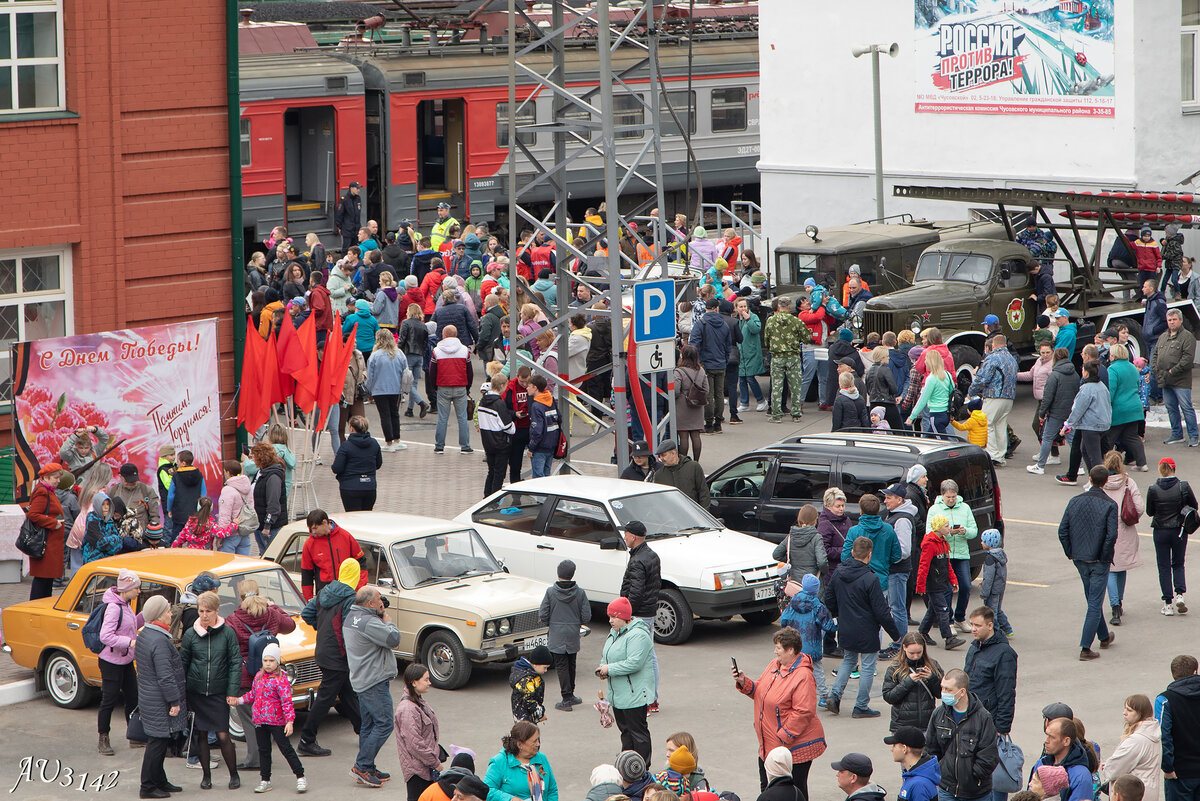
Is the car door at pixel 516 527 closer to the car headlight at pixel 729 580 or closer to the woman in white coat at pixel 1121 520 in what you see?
the car headlight at pixel 729 580

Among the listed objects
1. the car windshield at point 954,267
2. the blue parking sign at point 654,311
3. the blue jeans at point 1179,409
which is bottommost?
the blue jeans at point 1179,409

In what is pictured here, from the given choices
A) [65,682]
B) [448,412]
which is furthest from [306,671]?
[448,412]

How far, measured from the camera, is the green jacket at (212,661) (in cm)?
1101

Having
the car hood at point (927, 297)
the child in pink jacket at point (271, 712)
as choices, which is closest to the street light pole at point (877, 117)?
the car hood at point (927, 297)

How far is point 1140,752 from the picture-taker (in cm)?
901

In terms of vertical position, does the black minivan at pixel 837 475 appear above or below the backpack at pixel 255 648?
above

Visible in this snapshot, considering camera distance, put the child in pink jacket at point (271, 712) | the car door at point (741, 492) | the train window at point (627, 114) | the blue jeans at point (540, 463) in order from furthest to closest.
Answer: the train window at point (627, 114), the blue jeans at point (540, 463), the car door at point (741, 492), the child in pink jacket at point (271, 712)

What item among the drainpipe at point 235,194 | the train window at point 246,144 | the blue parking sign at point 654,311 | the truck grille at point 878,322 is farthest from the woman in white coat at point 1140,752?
the train window at point 246,144

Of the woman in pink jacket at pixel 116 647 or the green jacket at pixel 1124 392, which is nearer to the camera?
the woman in pink jacket at pixel 116 647

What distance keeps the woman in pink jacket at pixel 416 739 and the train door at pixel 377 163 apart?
951 inches

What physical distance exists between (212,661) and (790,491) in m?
6.45

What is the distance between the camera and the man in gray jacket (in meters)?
11.0

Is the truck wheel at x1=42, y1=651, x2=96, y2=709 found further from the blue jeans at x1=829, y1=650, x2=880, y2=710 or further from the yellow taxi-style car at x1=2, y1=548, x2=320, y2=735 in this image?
the blue jeans at x1=829, y1=650, x2=880, y2=710

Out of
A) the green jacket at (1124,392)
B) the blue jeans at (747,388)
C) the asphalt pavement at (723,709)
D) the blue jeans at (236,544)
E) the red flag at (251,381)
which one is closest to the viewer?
the asphalt pavement at (723,709)
